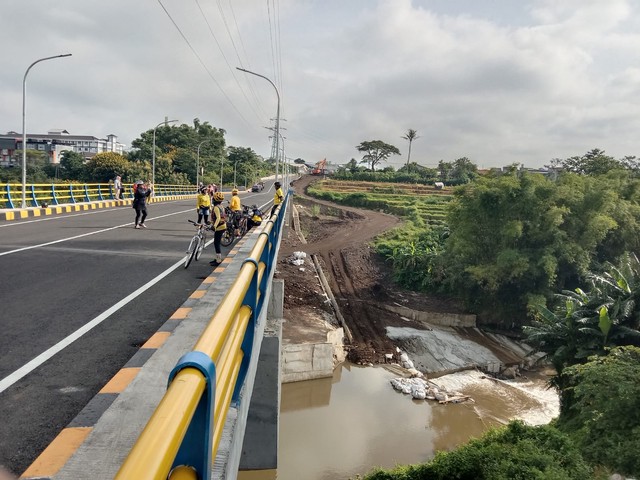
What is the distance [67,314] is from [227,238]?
25.8 ft

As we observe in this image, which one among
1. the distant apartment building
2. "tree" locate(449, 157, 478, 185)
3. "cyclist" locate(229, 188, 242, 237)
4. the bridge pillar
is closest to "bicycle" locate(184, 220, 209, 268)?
"cyclist" locate(229, 188, 242, 237)

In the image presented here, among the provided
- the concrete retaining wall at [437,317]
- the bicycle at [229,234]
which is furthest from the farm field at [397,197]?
the bicycle at [229,234]

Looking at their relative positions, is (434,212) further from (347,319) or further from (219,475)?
(219,475)

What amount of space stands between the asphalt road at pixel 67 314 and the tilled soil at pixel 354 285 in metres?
10.1

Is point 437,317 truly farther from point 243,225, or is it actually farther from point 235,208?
point 235,208

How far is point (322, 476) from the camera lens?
13.6 metres

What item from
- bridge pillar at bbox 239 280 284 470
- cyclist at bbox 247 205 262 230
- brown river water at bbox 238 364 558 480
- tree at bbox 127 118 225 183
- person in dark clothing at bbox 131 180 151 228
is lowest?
brown river water at bbox 238 364 558 480

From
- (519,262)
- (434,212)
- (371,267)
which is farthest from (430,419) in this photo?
(434,212)

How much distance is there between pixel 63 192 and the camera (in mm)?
23594

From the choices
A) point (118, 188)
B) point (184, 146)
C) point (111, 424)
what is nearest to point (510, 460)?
point (111, 424)

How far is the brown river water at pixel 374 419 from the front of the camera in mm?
14531

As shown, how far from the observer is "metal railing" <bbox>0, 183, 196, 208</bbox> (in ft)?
65.0

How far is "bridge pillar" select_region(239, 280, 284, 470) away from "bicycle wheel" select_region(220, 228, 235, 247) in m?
7.21

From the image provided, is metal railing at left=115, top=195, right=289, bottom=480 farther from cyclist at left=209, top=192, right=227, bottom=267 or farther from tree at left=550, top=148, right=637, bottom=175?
tree at left=550, top=148, right=637, bottom=175
